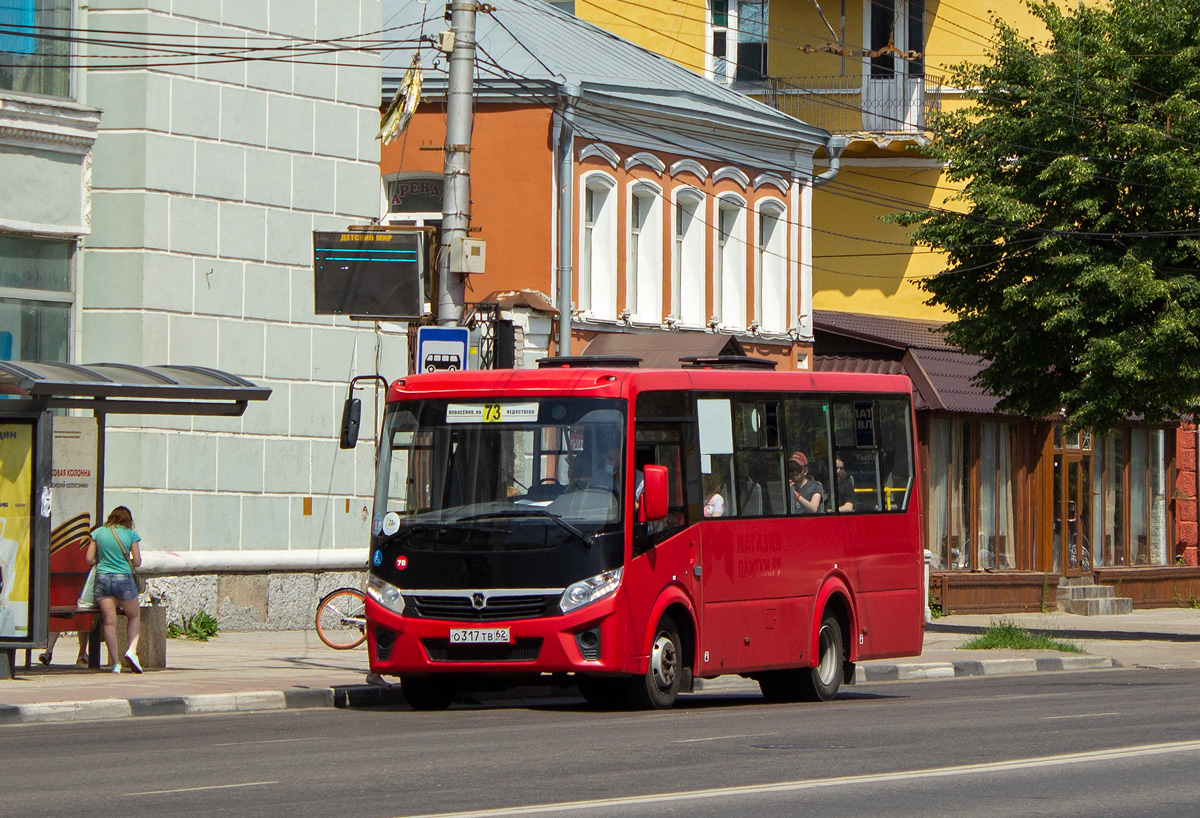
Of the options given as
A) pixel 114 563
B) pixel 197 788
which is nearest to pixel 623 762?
pixel 197 788

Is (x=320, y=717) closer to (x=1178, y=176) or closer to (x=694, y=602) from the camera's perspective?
(x=694, y=602)

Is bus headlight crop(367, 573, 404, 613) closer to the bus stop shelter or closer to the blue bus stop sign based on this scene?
the blue bus stop sign

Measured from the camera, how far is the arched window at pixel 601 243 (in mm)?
31094

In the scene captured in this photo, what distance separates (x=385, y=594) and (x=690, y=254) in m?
18.4

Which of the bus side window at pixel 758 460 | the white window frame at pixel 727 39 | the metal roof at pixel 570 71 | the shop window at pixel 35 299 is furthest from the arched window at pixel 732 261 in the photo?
the bus side window at pixel 758 460

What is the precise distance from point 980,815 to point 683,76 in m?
27.8

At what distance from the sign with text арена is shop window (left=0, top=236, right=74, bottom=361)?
5.09 m

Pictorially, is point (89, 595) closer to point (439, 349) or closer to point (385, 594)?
point (385, 594)

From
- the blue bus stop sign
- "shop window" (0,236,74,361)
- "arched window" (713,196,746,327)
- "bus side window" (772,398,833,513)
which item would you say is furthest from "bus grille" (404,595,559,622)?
"arched window" (713,196,746,327)

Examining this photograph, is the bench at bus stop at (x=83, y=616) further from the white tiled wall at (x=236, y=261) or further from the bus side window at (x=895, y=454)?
the bus side window at (x=895, y=454)

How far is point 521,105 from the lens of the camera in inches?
1196

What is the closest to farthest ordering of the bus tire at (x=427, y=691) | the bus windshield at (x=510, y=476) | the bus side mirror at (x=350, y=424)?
the bus windshield at (x=510, y=476), the bus side mirror at (x=350, y=424), the bus tire at (x=427, y=691)

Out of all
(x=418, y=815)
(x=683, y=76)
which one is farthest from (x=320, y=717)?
(x=683, y=76)

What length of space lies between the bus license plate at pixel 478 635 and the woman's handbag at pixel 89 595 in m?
4.35
